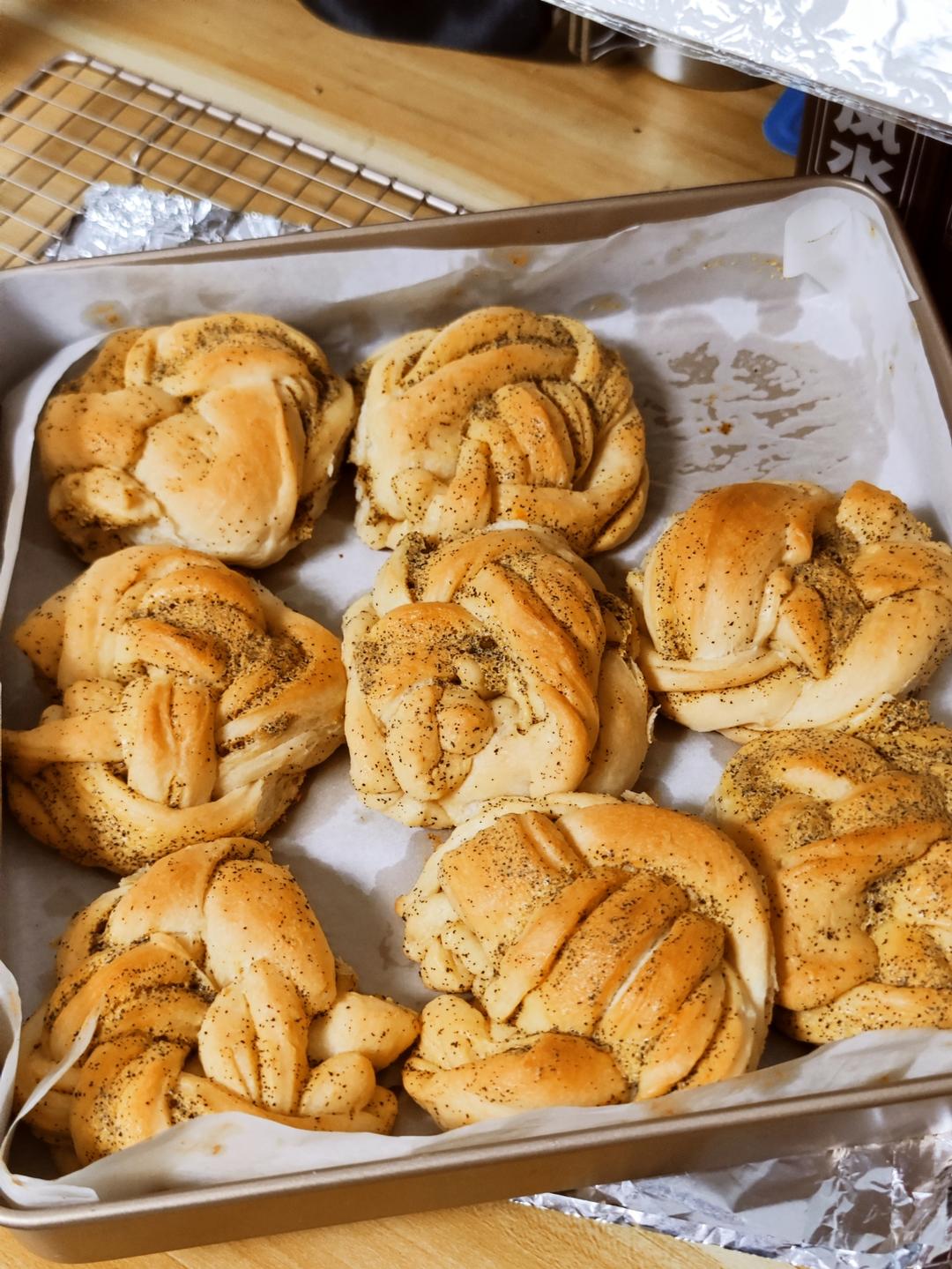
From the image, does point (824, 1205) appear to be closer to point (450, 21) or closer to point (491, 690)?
point (491, 690)

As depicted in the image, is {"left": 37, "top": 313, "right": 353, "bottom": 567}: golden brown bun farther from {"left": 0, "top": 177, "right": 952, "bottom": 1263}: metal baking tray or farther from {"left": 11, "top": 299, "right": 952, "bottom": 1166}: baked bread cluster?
{"left": 0, "top": 177, "right": 952, "bottom": 1263}: metal baking tray

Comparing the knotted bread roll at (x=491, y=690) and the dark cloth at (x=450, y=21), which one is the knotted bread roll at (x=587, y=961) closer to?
the knotted bread roll at (x=491, y=690)

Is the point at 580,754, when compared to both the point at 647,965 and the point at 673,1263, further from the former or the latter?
the point at 673,1263

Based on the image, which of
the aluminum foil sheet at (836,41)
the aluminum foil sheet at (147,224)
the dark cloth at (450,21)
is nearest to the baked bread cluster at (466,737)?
the aluminum foil sheet at (147,224)

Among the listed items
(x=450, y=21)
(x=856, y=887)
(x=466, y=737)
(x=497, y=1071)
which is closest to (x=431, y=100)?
(x=450, y=21)

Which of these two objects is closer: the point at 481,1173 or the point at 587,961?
the point at 481,1173

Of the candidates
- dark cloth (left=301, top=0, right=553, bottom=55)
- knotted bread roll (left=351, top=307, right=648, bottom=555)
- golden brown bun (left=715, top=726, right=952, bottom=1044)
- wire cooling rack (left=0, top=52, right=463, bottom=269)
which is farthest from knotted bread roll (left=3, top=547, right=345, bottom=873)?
dark cloth (left=301, top=0, right=553, bottom=55)

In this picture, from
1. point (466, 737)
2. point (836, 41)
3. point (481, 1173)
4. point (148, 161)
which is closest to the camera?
point (836, 41)

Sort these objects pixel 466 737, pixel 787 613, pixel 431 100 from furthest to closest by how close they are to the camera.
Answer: pixel 431 100 < pixel 787 613 < pixel 466 737
